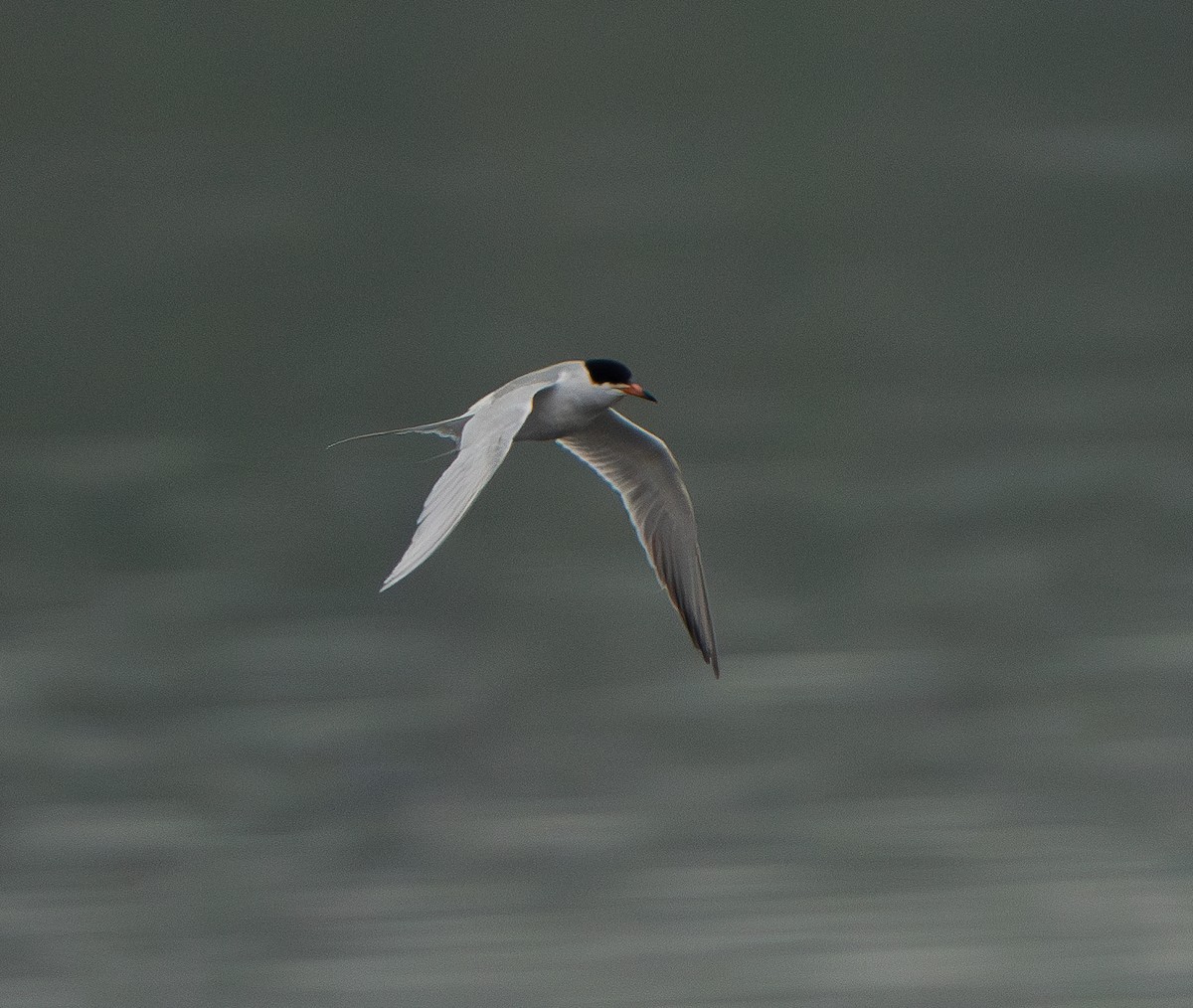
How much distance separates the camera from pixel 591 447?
5.32 m

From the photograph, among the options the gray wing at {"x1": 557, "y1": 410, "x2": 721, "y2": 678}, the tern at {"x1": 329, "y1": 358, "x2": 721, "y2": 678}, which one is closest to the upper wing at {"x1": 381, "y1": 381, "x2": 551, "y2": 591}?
the tern at {"x1": 329, "y1": 358, "x2": 721, "y2": 678}

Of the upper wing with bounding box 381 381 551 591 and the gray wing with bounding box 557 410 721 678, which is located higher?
the gray wing with bounding box 557 410 721 678

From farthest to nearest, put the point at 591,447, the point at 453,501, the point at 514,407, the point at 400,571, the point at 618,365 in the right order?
the point at 591,447 < the point at 618,365 < the point at 514,407 < the point at 453,501 < the point at 400,571

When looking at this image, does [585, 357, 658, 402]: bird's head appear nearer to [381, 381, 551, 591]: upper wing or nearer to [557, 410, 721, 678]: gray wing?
[381, 381, 551, 591]: upper wing

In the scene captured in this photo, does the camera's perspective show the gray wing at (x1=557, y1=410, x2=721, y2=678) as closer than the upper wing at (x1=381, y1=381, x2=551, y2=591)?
No

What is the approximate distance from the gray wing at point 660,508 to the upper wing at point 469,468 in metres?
0.77

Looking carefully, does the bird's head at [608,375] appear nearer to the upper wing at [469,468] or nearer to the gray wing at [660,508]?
the upper wing at [469,468]

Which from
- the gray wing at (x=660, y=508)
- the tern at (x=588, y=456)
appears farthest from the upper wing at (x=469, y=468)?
the gray wing at (x=660, y=508)

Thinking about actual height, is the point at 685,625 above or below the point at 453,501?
above

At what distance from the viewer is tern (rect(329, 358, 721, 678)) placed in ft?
11.7

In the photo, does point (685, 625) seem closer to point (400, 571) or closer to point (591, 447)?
point (591, 447)

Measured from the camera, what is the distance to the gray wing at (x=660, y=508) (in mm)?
5281

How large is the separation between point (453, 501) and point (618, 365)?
122cm

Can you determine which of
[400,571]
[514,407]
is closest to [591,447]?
[514,407]
